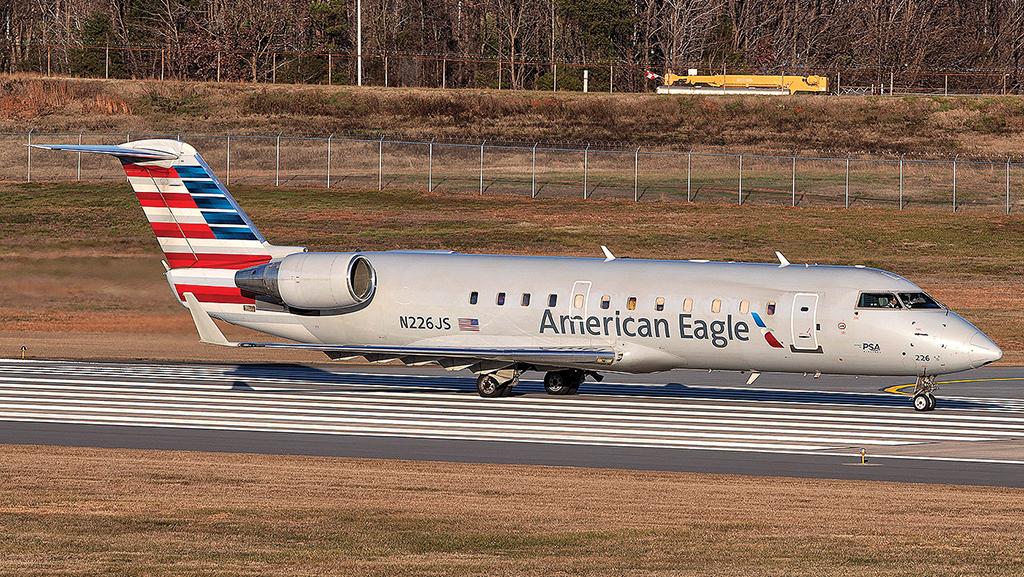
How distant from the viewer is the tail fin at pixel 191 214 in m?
35.5

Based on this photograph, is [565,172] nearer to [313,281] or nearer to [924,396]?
[313,281]

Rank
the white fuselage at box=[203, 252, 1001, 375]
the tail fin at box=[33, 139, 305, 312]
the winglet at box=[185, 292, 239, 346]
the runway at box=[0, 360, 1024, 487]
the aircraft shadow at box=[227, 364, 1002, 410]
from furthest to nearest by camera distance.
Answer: the tail fin at box=[33, 139, 305, 312] → the aircraft shadow at box=[227, 364, 1002, 410] → the winglet at box=[185, 292, 239, 346] → the white fuselage at box=[203, 252, 1001, 375] → the runway at box=[0, 360, 1024, 487]

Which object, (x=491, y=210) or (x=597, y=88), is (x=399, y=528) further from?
(x=597, y=88)

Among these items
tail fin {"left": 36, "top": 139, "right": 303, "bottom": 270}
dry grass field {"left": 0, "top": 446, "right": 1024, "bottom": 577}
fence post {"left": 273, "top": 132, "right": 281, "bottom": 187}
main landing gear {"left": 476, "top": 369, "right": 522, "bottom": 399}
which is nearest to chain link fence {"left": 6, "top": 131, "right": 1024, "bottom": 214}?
fence post {"left": 273, "top": 132, "right": 281, "bottom": 187}

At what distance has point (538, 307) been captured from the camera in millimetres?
33344

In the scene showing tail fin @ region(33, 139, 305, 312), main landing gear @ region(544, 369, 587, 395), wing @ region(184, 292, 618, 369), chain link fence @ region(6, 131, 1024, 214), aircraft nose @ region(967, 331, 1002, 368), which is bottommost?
main landing gear @ region(544, 369, 587, 395)

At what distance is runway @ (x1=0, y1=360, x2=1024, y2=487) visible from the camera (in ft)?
84.2

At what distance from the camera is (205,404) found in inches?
1282

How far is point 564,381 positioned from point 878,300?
768 cm

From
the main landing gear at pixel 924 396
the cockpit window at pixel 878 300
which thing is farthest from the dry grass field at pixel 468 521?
the main landing gear at pixel 924 396

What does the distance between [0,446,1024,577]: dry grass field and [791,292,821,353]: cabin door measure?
27.6 ft

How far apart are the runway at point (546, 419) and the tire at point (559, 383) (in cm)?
42

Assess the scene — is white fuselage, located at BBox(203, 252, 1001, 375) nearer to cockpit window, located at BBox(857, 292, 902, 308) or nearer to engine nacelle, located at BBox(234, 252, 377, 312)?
cockpit window, located at BBox(857, 292, 902, 308)

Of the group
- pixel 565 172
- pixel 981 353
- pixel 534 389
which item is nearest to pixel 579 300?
pixel 534 389
